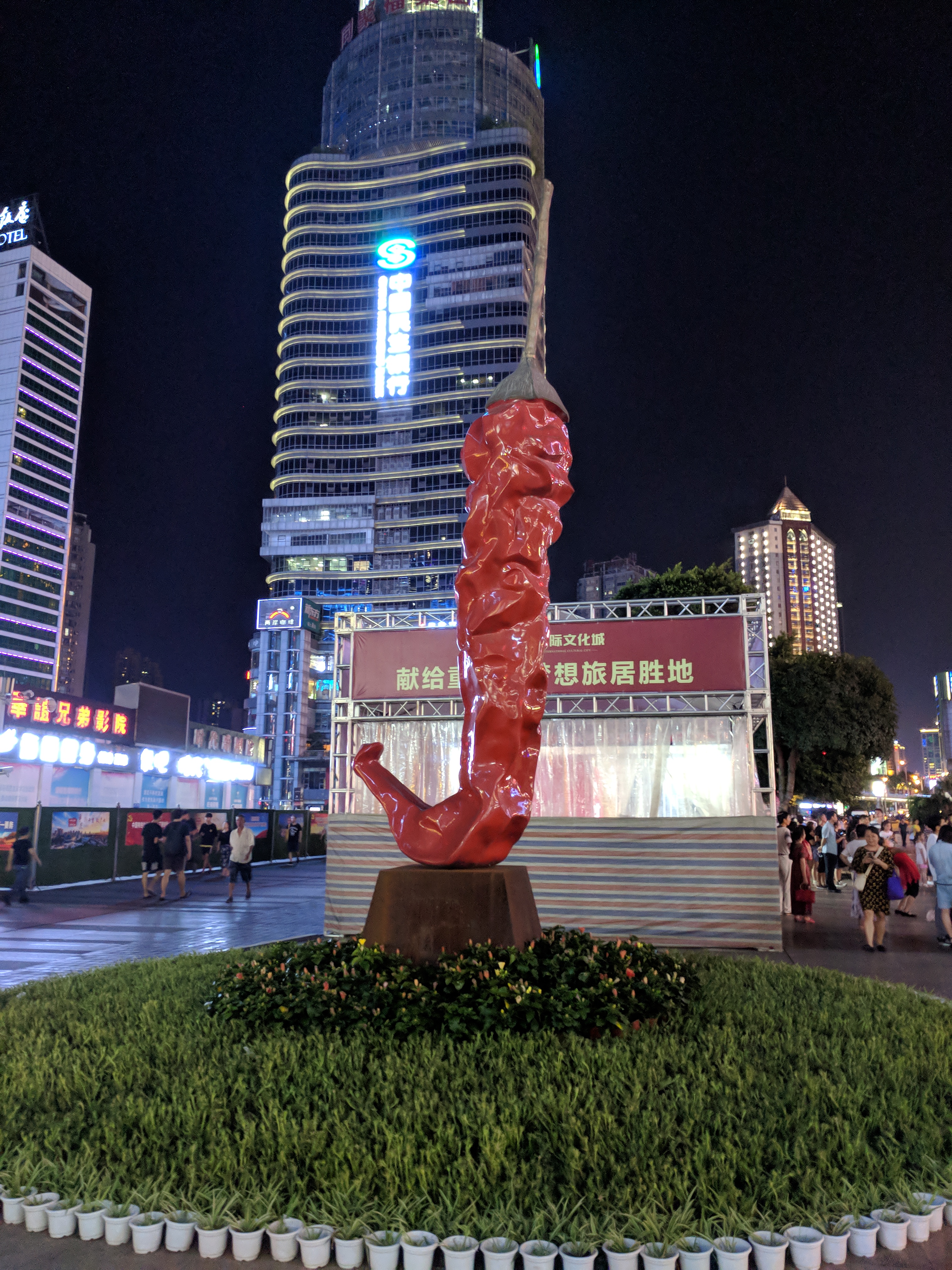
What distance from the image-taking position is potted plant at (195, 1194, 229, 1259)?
9.96ft

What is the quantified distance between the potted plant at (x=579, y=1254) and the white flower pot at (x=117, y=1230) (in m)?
1.55

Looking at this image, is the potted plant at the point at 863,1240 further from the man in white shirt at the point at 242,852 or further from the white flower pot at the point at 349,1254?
the man in white shirt at the point at 242,852

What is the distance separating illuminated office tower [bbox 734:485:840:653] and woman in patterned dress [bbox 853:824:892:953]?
13053 cm

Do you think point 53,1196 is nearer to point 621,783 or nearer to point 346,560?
point 621,783

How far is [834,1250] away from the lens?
3.00 meters

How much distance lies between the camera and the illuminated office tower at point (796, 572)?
13875 centimetres

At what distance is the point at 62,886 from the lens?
59.6ft

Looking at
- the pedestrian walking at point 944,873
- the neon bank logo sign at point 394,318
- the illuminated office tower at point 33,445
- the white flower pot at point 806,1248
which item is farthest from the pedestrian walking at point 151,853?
the illuminated office tower at point 33,445

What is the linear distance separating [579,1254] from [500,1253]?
0.86 feet

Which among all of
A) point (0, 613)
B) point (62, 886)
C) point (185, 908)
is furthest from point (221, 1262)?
point (0, 613)

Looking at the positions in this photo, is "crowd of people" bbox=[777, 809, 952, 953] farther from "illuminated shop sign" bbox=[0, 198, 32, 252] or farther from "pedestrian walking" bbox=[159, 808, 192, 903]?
"illuminated shop sign" bbox=[0, 198, 32, 252]

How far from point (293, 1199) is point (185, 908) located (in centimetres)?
1341

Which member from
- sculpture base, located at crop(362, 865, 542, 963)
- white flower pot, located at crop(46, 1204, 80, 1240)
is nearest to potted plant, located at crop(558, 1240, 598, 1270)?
white flower pot, located at crop(46, 1204, 80, 1240)

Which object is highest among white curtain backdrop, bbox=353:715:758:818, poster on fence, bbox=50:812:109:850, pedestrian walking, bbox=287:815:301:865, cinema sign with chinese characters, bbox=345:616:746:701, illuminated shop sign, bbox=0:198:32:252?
illuminated shop sign, bbox=0:198:32:252
